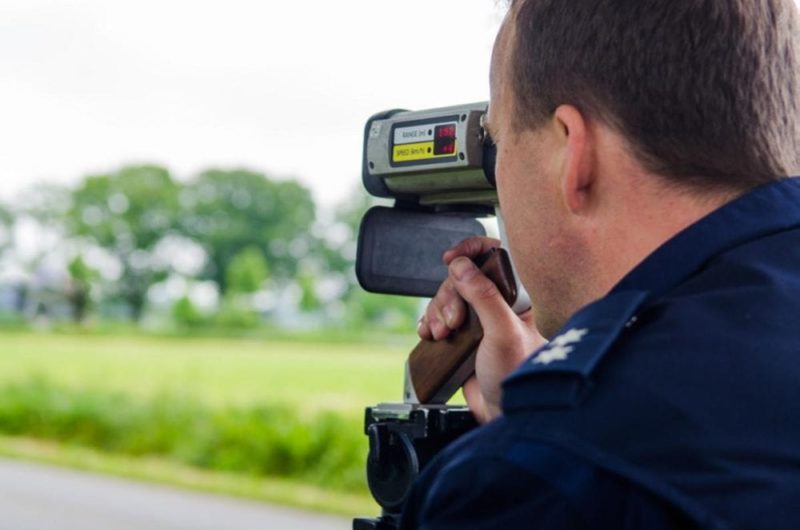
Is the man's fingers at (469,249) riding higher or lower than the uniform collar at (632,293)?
higher

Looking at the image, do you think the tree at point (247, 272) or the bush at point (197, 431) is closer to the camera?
the bush at point (197, 431)

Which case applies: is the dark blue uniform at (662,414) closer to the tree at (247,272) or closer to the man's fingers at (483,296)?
the man's fingers at (483,296)

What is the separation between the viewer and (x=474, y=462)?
84 centimetres

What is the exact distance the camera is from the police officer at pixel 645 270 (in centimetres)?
80

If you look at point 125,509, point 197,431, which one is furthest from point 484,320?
point 197,431

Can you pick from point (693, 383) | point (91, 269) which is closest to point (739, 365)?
point (693, 383)

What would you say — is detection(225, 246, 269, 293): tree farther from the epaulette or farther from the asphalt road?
the epaulette

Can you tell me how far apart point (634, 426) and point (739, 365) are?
0.09 m

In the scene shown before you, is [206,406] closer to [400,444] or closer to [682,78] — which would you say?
[400,444]

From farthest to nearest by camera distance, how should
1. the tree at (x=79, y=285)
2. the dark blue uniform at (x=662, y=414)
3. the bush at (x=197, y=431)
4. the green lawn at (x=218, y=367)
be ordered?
the tree at (x=79, y=285)
the green lawn at (x=218, y=367)
the bush at (x=197, y=431)
the dark blue uniform at (x=662, y=414)

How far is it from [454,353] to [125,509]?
7.16 m

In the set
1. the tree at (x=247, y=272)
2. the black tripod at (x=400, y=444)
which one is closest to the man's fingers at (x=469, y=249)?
the black tripod at (x=400, y=444)

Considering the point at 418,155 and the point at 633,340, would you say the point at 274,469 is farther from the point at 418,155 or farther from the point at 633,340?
the point at 633,340

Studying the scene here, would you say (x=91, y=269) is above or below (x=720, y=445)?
above
